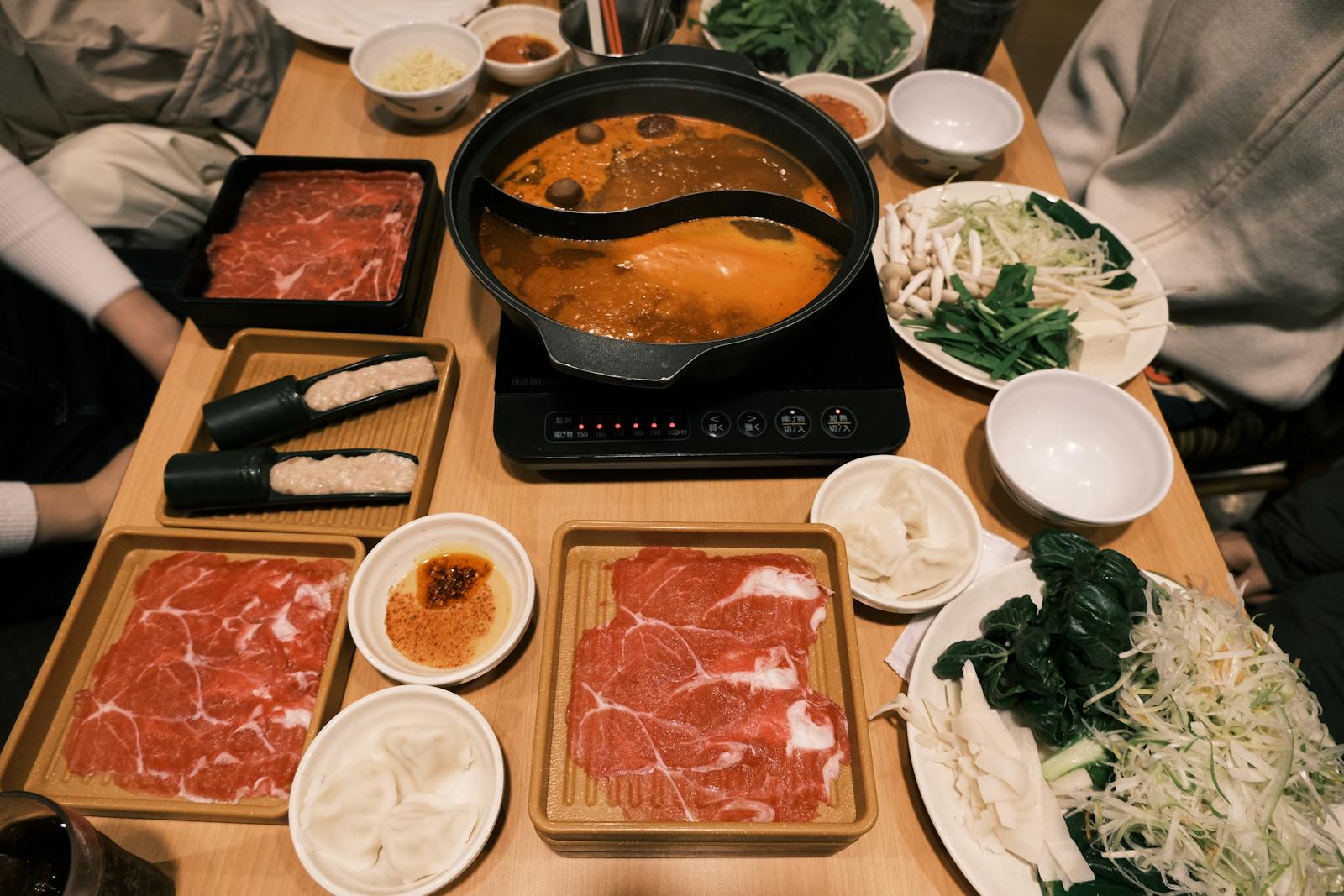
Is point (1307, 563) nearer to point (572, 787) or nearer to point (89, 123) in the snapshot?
point (572, 787)

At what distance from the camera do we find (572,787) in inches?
50.3

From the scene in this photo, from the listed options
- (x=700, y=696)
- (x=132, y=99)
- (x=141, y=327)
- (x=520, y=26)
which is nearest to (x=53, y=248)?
(x=141, y=327)

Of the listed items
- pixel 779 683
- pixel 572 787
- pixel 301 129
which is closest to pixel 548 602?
pixel 572 787

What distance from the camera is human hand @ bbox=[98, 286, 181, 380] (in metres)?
2.23

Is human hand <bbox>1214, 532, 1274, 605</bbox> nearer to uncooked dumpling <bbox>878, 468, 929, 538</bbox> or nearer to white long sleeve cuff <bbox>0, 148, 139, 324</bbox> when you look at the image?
uncooked dumpling <bbox>878, 468, 929, 538</bbox>

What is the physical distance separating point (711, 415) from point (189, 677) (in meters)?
1.23

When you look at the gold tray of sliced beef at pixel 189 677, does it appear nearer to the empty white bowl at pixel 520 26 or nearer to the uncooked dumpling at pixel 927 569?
the uncooked dumpling at pixel 927 569

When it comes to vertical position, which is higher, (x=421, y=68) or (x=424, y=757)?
(x=421, y=68)

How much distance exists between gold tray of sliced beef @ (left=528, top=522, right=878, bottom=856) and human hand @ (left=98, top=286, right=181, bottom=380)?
1725mm

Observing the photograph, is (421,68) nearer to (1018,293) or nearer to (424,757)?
A: (1018,293)

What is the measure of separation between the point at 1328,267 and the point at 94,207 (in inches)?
155

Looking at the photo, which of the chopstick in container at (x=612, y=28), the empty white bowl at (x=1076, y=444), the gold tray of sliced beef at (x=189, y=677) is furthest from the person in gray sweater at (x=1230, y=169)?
the gold tray of sliced beef at (x=189, y=677)

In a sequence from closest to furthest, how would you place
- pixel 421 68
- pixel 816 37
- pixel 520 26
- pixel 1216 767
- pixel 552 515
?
pixel 1216 767 → pixel 552 515 → pixel 421 68 → pixel 816 37 → pixel 520 26

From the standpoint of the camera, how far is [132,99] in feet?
8.10
